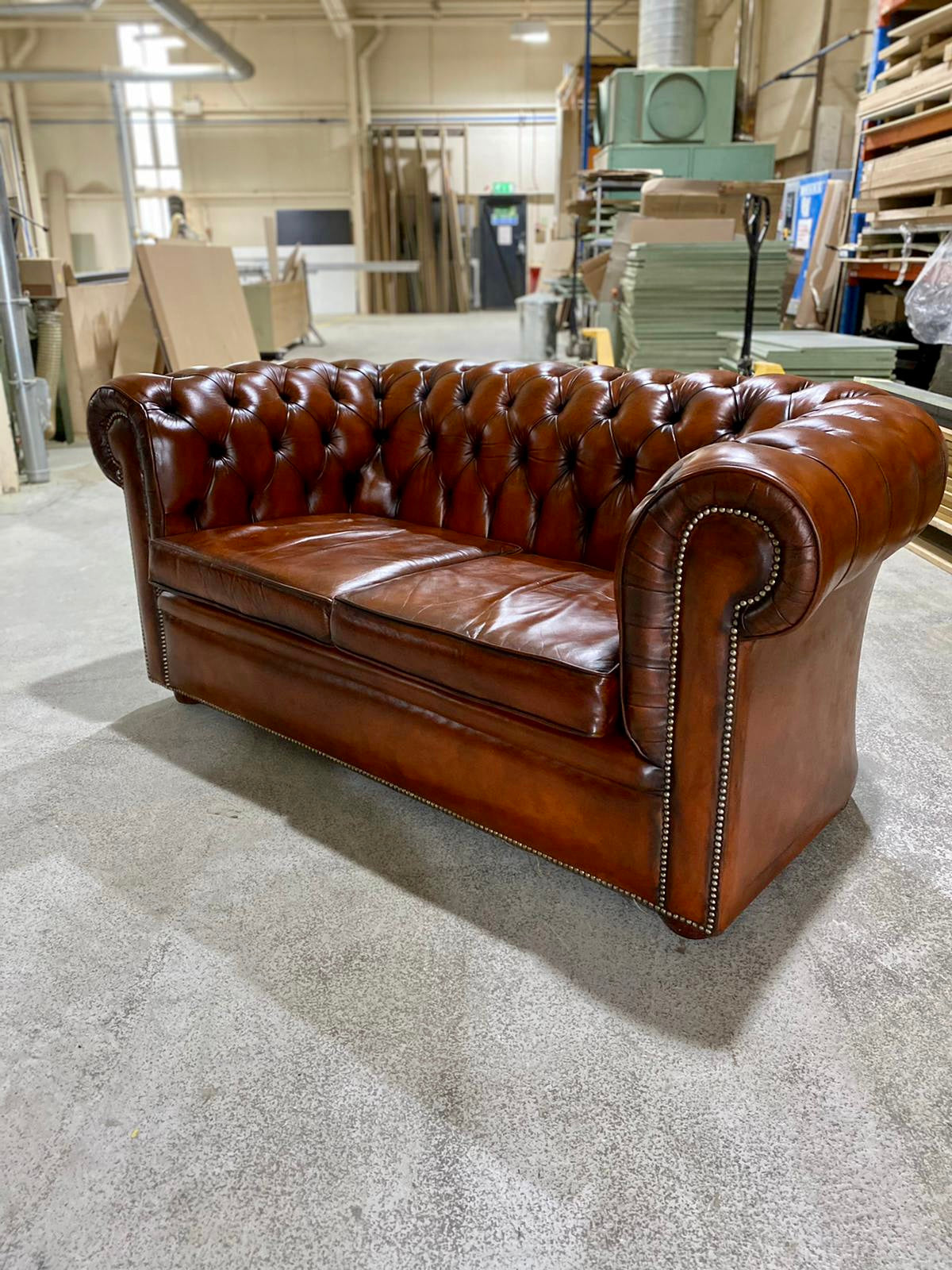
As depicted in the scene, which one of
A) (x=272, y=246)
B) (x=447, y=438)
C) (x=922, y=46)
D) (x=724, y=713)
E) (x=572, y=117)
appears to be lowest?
(x=724, y=713)

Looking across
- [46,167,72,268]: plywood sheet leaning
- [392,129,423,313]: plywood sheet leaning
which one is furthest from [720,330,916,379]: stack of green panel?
[46,167,72,268]: plywood sheet leaning

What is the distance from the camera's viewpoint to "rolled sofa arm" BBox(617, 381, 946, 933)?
126 cm

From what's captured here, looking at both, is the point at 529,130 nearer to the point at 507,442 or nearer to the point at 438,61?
the point at 438,61

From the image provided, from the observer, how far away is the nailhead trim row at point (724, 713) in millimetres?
1276

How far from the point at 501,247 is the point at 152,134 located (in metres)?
5.31

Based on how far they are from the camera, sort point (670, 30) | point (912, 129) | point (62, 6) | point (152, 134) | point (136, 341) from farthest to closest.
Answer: point (152, 134), point (62, 6), point (670, 30), point (136, 341), point (912, 129)

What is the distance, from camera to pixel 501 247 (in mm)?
14203

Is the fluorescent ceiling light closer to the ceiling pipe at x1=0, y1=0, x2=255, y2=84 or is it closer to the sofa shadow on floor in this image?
the ceiling pipe at x1=0, y1=0, x2=255, y2=84

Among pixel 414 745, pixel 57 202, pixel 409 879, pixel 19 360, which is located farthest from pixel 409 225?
pixel 409 879

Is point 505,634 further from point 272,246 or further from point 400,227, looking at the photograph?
point 400,227

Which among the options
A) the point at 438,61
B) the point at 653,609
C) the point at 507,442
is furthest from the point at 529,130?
the point at 653,609

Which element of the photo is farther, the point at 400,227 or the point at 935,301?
the point at 400,227

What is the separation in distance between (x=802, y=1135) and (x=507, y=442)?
157 cm

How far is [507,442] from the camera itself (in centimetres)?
228
